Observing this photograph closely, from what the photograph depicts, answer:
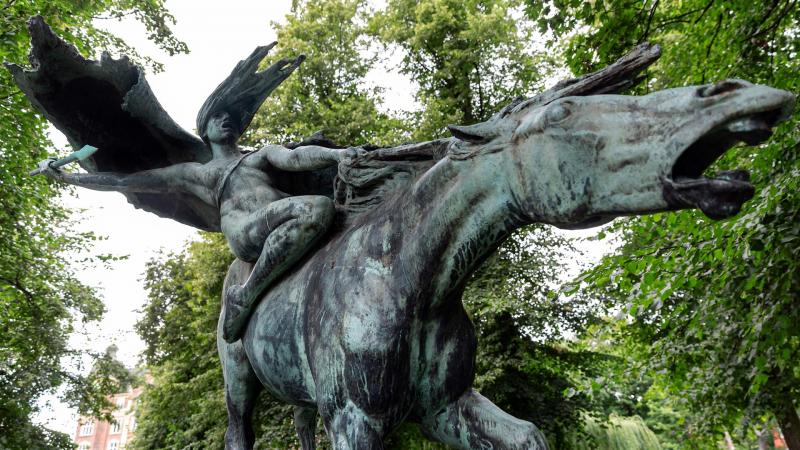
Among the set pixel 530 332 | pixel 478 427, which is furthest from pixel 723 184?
pixel 530 332

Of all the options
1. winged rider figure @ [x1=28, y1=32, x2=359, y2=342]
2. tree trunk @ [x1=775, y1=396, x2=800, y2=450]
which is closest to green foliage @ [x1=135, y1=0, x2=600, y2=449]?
tree trunk @ [x1=775, y1=396, x2=800, y2=450]

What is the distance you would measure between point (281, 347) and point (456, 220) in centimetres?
87

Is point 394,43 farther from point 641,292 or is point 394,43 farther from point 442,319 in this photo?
point 442,319

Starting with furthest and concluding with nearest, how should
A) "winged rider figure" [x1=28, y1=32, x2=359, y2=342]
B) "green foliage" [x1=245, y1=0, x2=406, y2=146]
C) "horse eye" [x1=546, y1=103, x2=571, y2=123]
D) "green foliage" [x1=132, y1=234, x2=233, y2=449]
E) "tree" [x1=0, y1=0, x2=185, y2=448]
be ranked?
1. "green foliage" [x1=245, y1=0, x2=406, y2=146]
2. "green foliage" [x1=132, y1=234, x2=233, y2=449]
3. "tree" [x1=0, y1=0, x2=185, y2=448]
4. "winged rider figure" [x1=28, y1=32, x2=359, y2=342]
5. "horse eye" [x1=546, y1=103, x2=571, y2=123]

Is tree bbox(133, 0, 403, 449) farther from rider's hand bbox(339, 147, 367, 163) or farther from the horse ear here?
the horse ear

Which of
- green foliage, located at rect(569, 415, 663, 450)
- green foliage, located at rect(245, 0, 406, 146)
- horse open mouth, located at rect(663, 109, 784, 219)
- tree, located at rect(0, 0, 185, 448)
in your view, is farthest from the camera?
green foliage, located at rect(245, 0, 406, 146)

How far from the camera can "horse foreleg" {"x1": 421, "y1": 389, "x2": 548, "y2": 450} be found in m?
1.94

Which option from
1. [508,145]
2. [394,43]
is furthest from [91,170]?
[394,43]

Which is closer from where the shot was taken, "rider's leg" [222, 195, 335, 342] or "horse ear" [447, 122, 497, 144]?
"horse ear" [447, 122, 497, 144]

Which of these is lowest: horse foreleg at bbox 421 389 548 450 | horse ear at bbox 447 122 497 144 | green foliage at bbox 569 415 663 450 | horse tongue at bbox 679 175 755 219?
horse foreleg at bbox 421 389 548 450

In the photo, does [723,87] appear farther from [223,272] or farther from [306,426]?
[223,272]

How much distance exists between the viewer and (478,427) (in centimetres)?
204

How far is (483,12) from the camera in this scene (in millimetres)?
15375

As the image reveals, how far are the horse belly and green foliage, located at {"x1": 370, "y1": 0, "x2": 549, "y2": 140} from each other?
11261mm
